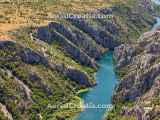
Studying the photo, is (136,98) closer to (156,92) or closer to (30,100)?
(156,92)

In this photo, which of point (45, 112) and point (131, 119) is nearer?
point (131, 119)

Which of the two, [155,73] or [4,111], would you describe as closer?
[4,111]

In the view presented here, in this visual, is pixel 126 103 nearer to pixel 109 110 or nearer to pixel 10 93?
pixel 109 110

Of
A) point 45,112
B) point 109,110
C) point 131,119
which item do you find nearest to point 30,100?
point 45,112

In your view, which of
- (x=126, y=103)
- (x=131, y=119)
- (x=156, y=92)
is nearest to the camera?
(x=131, y=119)

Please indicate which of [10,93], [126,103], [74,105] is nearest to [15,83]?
[10,93]

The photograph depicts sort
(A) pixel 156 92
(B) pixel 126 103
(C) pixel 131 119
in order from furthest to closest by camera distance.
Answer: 1. (B) pixel 126 103
2. (A) pixel 156 92
3. (C) pixel 131 119

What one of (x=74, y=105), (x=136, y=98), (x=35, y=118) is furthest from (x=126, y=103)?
(x=35, y=118)

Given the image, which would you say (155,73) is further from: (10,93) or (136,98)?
(10,93)

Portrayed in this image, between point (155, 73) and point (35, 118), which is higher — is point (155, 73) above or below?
above
